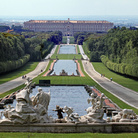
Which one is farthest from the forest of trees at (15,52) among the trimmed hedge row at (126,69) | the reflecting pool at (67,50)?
the trimmed hedge row at (126,69)

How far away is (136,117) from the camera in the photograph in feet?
78.8

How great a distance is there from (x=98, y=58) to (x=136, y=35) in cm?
3445

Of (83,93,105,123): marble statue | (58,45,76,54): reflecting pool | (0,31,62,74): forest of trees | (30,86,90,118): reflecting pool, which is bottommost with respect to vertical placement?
(58,45,76,54): reflecting pool

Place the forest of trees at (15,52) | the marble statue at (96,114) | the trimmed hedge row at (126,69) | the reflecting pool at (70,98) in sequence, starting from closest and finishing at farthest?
the marble statue at (96,114), the reflecting pool at (70,98), the trimmed hedge row at (126,69), the forest of trees at (15,52)

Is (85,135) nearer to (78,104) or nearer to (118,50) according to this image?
(78,104)

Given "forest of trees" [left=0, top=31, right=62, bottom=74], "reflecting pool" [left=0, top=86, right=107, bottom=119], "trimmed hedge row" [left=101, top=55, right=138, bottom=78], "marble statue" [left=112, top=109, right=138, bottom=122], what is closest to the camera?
"marble statue" [left=112, top=109, right=138, bottom=122]

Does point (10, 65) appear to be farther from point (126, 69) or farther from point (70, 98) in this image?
point (70, 98)

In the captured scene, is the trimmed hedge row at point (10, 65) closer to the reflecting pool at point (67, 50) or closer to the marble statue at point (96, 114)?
the marble statue at point (96, 114)

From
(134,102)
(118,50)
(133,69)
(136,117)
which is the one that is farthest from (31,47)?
(136,117)

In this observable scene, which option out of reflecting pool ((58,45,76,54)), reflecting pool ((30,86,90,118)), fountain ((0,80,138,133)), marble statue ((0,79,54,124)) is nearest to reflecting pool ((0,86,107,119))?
reflecting pool ((30,86,90,118))

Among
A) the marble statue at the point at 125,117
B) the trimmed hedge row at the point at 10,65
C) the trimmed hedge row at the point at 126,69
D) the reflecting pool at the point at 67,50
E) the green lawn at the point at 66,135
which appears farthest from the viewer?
the reflecting pool at the point at 67,50

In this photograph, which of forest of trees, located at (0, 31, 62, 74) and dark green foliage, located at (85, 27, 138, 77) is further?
forest of trees, located at (0, 31, 62, 74)

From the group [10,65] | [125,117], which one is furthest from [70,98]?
[10,65]

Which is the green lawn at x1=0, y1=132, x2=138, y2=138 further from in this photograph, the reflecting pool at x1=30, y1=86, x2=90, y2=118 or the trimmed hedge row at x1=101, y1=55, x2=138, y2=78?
the trimmed hedge row at x1=101, y1=55, x2=138, y2=78
